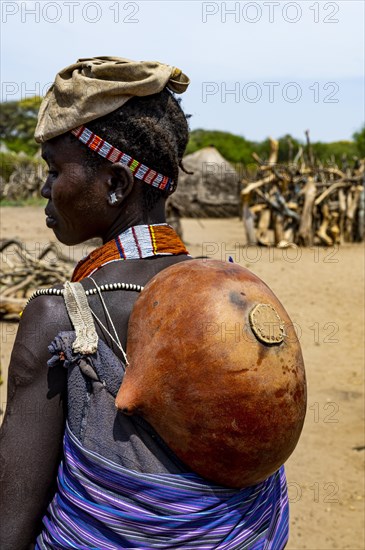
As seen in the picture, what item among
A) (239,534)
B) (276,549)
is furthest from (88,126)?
(276,549)

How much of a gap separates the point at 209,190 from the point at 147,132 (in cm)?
2017

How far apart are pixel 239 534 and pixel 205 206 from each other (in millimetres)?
20386

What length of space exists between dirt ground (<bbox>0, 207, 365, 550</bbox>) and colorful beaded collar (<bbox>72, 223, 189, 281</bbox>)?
240 cm

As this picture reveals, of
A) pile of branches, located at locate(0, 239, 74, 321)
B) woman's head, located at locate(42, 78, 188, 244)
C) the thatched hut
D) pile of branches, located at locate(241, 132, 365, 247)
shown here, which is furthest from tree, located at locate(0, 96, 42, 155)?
woman's head, located at locate(42, 78, 188, 244)

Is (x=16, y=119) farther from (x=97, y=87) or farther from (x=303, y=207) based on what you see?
(x=97, y=87)

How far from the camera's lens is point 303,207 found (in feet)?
46.0

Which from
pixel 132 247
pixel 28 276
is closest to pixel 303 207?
pixel 28 276

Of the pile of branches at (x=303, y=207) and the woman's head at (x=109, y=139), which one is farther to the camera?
the pile of branches at (x=303, y=207)

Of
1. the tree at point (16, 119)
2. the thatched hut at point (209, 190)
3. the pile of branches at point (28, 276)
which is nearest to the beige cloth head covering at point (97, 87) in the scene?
the pile of branches at point (28, 276)

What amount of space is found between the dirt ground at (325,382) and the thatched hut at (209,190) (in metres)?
7.72

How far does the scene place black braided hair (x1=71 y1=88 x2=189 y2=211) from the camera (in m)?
1.43

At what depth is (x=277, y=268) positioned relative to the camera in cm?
1089

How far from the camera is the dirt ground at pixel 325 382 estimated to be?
3.64m

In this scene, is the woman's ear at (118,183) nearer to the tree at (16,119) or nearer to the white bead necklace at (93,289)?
the white bead necklace at (93,289)
